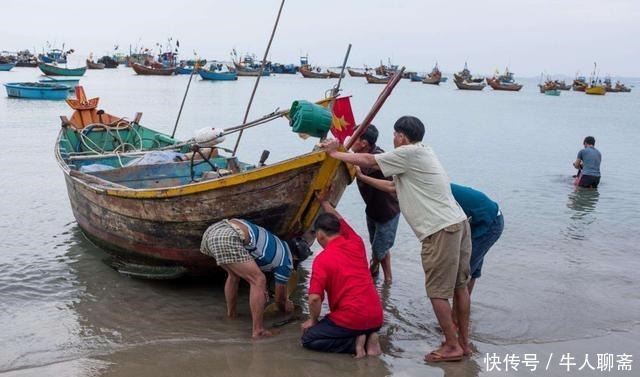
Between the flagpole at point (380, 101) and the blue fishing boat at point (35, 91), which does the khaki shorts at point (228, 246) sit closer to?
the flagpole at point (380, 101)

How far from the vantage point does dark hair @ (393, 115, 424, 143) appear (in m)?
4.23

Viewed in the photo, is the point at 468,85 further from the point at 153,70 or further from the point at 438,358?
the point at 438,358

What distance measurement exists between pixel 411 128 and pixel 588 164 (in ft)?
31.0

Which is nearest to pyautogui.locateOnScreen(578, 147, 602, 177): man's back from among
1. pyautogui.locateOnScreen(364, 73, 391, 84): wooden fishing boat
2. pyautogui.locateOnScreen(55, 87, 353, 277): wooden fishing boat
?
pyautogui.locateOnScreen(55, 87, 353, 277): wooden fishing boat

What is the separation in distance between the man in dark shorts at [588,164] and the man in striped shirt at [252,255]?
8768 mm

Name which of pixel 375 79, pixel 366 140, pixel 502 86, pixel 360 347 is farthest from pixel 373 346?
pixel 502 86

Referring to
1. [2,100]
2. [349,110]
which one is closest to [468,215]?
[349,110]

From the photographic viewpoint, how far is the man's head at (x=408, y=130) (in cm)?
423

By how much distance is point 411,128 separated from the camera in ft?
13.9

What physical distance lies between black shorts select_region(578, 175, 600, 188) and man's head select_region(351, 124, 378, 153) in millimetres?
8722

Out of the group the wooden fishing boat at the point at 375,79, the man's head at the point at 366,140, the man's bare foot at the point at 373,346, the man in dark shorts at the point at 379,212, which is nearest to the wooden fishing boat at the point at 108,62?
the wooden fishing boat at the point at 375,79

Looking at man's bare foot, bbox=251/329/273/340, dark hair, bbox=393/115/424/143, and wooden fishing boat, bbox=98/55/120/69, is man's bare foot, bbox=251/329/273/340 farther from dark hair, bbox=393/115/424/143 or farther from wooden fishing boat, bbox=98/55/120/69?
wooden fishing boat, bbox=98/55/120/69

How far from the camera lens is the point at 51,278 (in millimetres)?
6676

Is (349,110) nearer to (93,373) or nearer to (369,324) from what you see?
(369,324)
